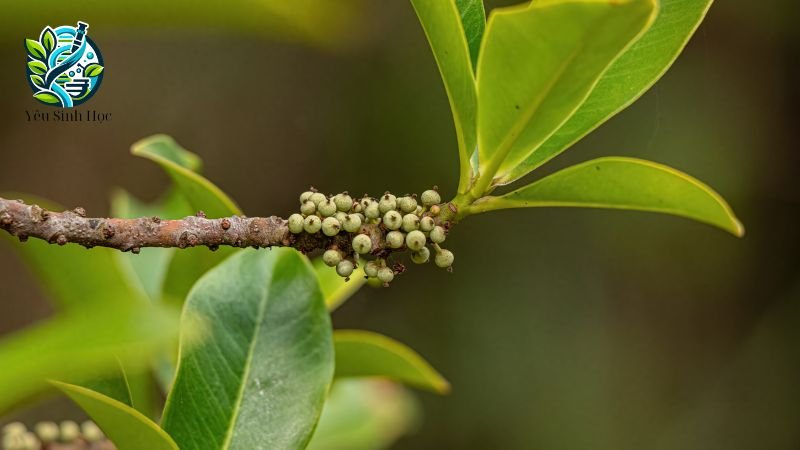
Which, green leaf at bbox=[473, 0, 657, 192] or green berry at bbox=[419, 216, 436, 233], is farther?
green berry at bbox=[419, 216, 436, 233]

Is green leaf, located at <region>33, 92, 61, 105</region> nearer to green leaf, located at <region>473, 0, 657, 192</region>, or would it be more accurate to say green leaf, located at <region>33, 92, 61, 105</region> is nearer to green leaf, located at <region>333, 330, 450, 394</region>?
green leaf, located at <region>333, 330, 450, 394</region>

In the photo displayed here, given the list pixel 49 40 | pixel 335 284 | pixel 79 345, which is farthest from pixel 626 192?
pixel 49 40

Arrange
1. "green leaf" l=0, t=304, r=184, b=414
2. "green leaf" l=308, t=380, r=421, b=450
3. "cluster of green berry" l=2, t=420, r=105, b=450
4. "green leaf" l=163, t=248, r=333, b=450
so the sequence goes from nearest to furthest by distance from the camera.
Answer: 1. "green leaf" l=0, t=304, r=184, b=414
2. "green leaf" l=163, t=248, r=333, b=450
3. "cluster of green berry" l=2, t=420, r=105, b=450
4. "green leaf" l=308, t=380, r=421, b=450

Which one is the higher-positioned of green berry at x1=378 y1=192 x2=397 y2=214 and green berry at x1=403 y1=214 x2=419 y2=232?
green berry at x1=378 y1=192 x2=397 y2=214

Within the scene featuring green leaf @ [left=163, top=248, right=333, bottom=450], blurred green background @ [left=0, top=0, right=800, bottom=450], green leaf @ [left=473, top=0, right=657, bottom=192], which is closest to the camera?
green leaf @ [left=473, top=0, right=657, bottom=192]

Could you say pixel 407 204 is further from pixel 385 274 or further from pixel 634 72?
pixel 634 72

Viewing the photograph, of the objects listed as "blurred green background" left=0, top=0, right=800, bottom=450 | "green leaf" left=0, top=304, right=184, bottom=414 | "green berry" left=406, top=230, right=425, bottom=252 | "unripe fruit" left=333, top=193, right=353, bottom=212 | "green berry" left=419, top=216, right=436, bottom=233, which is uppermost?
"green leaf" left=0, top=304, right=184, bottom=414

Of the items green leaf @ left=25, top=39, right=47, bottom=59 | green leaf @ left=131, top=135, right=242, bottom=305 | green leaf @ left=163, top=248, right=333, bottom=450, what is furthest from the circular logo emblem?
green leaf @ left=163, top=248, right=333, bottom=450
